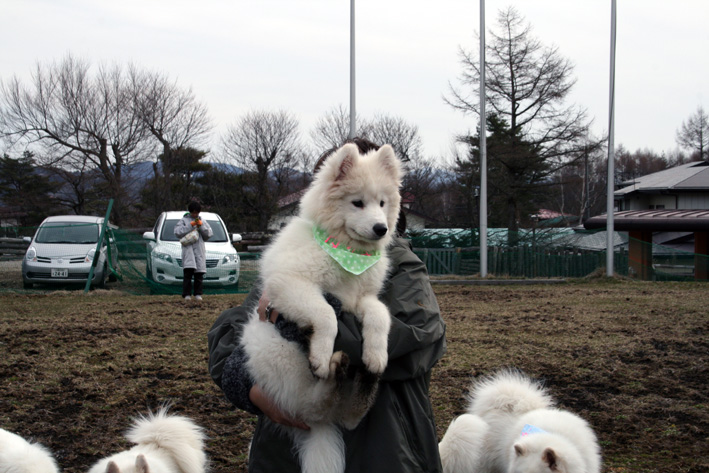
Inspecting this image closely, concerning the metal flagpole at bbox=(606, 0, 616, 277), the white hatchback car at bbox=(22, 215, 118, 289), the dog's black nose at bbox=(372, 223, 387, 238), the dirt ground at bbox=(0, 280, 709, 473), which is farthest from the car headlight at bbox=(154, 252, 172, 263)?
the metal flagpole at bbox=(606, 0, 616, 277)

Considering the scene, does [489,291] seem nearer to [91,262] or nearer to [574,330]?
[574,330]

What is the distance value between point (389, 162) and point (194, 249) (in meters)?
8.36

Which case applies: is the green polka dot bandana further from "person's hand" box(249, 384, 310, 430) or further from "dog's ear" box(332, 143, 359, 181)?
"person's hand" box(249, 384, 310, 430)

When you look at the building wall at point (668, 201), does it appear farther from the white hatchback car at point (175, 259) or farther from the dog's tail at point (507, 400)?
the dog's tail at point (507, 400)

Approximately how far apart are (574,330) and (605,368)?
2.04 meters

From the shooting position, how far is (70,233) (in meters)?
12.3

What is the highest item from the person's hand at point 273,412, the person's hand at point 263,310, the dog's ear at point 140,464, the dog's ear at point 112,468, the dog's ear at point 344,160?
the dog's ear at point 344,160

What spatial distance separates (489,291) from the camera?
539 inches

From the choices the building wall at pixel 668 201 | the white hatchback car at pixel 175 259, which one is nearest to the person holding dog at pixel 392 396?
the white hatchback car at pixel 175 259

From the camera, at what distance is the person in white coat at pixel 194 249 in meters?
10.2

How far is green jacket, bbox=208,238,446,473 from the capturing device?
6.38 feet

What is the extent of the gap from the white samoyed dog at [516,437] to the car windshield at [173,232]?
9092mm

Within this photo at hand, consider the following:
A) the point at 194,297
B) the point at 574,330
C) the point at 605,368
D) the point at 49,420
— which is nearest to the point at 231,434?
the point at 49,420

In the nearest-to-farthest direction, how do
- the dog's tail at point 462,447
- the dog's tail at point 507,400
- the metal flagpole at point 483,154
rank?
the dog's tail at point 462,447 < the dog's tail at point 507,400 < the metal flagpole at point 483,154
